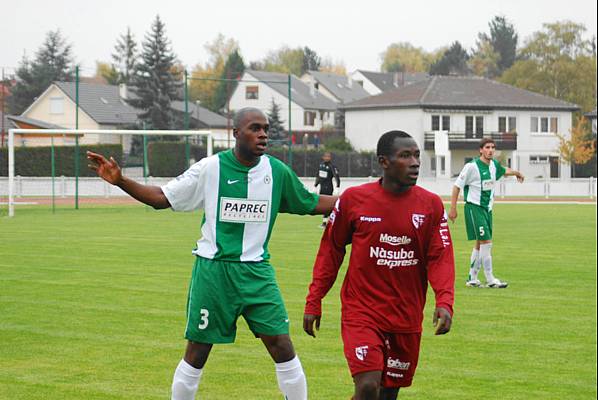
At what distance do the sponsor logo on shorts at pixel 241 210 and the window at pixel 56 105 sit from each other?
70.3 m

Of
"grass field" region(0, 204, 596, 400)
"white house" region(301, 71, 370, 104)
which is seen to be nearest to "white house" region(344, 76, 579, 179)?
"white house" region(301, 71, 370, 104)

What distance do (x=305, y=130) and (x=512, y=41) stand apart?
64.4m

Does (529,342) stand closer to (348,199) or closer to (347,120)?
(348,199)

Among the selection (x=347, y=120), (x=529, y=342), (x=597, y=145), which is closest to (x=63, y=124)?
(x=347, y=120)

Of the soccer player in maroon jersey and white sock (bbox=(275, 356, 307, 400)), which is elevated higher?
the soccer player in maroon jersey

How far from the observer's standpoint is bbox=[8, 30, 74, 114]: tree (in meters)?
80.6

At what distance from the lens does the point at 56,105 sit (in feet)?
246

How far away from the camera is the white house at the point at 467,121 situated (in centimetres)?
7931

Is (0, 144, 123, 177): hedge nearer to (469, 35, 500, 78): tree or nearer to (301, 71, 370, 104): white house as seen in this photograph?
(301, 71, 370, 104): white house

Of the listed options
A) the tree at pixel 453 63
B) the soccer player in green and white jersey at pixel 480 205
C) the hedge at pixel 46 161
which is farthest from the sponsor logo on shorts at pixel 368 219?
the tree at pixel 453 63

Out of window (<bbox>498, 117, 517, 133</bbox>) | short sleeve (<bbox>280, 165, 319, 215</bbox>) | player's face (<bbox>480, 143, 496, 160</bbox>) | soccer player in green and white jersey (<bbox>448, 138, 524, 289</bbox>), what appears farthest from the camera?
window (<bbox>498, 117, 517, 133</bbox>)

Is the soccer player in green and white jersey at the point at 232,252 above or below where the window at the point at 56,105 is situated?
below

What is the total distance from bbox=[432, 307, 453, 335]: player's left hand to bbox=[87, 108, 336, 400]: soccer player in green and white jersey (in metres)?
1.21

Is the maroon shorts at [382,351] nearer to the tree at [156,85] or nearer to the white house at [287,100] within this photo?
the tree at [156,85]
